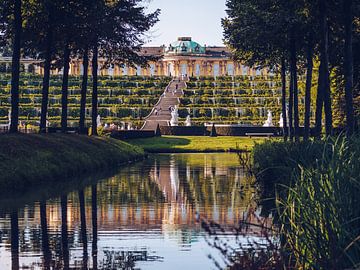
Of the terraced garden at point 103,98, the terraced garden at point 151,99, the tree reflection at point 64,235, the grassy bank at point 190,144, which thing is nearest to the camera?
the tree reflection at point 64,235

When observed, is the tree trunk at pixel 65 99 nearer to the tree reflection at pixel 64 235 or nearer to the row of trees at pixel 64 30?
the row of trees at pixel 64 30

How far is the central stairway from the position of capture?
393 ft

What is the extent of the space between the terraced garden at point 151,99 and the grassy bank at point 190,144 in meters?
33.1

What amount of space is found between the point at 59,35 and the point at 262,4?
34.2ft

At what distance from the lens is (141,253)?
635 inches

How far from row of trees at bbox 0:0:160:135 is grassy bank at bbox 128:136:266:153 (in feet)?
38.3

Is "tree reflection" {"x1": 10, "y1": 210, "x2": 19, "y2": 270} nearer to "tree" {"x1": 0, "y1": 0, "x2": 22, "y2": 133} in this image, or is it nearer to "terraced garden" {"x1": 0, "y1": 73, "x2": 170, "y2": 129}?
"tree" {"x1": 0, "y1": 0, "x2": 22, "y2": 133}

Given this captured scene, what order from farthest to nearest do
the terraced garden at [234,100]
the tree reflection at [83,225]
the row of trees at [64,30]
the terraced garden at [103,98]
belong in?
1. the terraced garden at [234,100]
2. the terraced garden at [103,98]
3. the row of trees at [64,30]
4. the tree reflection at [83,225]

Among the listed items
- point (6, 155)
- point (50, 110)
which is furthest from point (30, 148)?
point (50, 110)

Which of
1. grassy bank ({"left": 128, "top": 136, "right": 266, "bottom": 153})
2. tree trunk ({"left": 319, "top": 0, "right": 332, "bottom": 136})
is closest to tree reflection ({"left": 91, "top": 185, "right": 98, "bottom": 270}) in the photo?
tree trunk ({"left": 319, "top": 0, "right": 332, "bottom": 136})

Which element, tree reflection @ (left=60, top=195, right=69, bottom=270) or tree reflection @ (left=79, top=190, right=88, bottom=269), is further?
tree reflection @ (left=79, top=190, right=88, bottom=269)

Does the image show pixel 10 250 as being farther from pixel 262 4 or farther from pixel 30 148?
pixel 262 4

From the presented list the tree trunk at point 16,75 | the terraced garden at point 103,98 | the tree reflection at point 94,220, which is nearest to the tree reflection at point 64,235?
the tree reflection at point 94,220

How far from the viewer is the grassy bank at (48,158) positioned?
3100 cm
